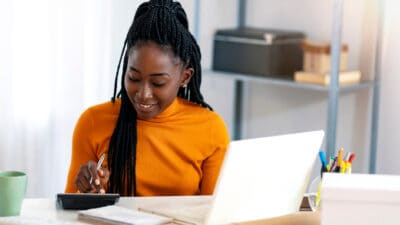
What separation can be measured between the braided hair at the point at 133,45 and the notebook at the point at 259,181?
347 mm

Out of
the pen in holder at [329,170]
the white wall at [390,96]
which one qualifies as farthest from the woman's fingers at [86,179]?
the white wall at [390,96]

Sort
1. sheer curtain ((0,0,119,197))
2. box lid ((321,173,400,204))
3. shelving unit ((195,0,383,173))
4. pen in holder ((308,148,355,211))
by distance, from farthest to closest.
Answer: shelving unit ((195,0,383,173)) → sheer curtain ((0,0,119,197)) → pen in holder ((308,148,355,211)) → box lid ((321,173,400,204))

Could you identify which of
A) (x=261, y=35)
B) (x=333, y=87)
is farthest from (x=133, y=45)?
(x=261, y=35)

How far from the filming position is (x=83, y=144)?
2047 millimetres

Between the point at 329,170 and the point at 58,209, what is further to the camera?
the point at 329,170

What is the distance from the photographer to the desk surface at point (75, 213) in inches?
59.5

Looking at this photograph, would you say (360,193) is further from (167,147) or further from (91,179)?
(167,147)

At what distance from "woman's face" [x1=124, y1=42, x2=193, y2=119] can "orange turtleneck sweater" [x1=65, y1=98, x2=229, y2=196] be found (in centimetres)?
7

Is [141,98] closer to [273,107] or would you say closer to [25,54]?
[25,54]

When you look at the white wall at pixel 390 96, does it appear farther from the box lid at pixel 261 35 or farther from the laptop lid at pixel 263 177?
the laptop lid at pixel 263 177

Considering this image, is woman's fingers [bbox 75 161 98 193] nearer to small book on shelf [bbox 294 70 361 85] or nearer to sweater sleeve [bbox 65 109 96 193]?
sweater sleeve [bbox 65 109 96 193]

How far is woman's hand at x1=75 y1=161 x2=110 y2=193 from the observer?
1.80 m

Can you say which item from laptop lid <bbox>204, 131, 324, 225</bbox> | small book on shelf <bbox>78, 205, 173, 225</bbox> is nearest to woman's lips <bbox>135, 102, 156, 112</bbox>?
small book on shelf <bbox>78, 205, 173, 225</bbox>

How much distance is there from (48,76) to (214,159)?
0.95m
